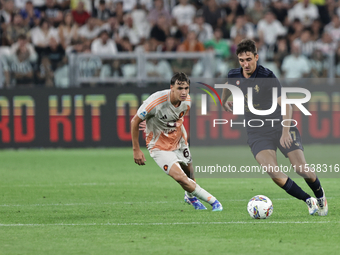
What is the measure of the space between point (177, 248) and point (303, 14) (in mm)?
15842

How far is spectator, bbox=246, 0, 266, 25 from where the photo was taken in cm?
1994

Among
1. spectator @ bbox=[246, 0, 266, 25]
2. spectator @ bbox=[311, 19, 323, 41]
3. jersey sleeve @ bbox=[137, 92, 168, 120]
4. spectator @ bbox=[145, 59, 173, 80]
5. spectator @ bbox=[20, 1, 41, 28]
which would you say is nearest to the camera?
jersey sleeve @ bbox=[137, 92, 168, 120]

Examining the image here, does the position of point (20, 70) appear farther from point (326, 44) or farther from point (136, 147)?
point (136, 147)

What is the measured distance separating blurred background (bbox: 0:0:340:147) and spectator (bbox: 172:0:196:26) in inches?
32.6

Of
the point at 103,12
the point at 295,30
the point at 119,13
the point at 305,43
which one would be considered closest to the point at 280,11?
the point at 295,30

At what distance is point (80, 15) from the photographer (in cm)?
1936

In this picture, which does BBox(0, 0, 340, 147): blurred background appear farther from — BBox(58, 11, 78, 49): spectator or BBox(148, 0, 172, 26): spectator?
BBox(148, 0, 172, 26): spectator

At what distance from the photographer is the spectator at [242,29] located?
18750 mm

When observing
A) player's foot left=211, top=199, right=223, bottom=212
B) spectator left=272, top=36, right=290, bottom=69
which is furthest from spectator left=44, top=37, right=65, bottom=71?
player's foot left=211, top=199, right=223, bottom=212

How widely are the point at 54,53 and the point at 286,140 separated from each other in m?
11.2

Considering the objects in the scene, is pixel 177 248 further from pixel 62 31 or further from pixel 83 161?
pixel 62 31

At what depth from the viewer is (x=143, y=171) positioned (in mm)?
12977

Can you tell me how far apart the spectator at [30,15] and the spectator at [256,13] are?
6688 mm

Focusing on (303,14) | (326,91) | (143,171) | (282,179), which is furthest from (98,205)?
(303,14)
